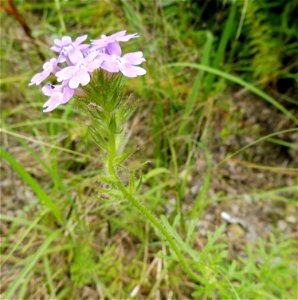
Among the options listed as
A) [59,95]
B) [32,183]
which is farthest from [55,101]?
[32,183]

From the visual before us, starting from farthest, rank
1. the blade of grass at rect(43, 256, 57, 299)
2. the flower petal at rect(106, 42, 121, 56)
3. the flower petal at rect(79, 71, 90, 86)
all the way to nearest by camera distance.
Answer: the blade of grass at rect(43, 256, 57, 299)
the flower petal at rect(106, 42, 121, 56)
the flower petal at rect(79, 71, 90, 86)

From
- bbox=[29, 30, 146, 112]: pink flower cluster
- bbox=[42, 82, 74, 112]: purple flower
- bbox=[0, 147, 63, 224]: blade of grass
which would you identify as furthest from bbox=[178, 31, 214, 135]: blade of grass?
bbox=[42, 82, 74, 112]: purple flower

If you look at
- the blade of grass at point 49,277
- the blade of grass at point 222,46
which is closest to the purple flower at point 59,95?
the blade of grass at point 49,277

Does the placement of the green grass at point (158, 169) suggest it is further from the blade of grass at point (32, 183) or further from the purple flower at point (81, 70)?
the purple flower at point (81, 70)

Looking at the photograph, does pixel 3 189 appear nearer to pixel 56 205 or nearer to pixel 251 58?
pixel 56 205

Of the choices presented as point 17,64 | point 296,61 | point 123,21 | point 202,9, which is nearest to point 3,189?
point 17,64

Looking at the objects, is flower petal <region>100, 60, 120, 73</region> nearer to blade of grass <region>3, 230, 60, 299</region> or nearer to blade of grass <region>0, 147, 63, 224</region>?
blade of grass <region>0, 147, 63, 224</region>
